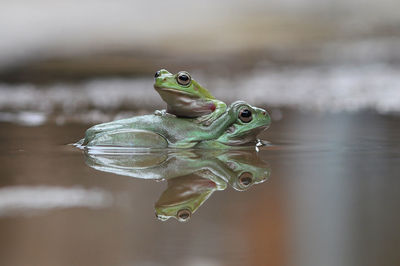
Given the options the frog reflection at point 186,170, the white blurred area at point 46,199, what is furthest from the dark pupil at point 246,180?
the white blurred area at point 46,199

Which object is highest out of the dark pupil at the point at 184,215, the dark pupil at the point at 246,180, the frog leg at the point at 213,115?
the frog leg at the point at 213,115

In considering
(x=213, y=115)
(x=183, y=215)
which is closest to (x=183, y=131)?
(x=213, y=115)

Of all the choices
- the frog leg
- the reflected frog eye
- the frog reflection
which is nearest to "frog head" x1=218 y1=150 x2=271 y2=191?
the frog reflection

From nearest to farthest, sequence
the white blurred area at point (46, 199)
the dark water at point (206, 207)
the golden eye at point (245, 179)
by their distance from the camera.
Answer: the dark water at point (206, 207)
the white blurred area at point (46, 199)
the golden eye at point (245, 179)

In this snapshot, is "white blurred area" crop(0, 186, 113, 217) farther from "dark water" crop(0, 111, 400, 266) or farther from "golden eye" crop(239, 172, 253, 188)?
"golden eye" crop(239, 172, 253, 188)

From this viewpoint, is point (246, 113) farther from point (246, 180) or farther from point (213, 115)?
point (246, 180)

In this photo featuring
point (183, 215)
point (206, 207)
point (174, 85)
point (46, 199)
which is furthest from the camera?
point (174, 85)

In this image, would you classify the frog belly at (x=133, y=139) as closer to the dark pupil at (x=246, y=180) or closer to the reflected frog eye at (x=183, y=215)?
the dark pupil at (x=246, y=180)

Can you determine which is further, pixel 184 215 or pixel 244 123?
pixel 244 123
